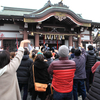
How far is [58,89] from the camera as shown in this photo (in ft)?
7.10

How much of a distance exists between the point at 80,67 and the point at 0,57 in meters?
2.45

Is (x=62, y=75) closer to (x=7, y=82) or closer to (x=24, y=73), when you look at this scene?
(x=7, y=82)

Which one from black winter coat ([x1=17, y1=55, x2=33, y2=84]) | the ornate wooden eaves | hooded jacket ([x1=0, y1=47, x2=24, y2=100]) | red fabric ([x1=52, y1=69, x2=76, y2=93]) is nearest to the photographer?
hooded jacket ([x1=0, y1=47, x2=24, y2=100])

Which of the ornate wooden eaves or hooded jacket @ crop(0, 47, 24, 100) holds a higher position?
the ornate wooden eaves

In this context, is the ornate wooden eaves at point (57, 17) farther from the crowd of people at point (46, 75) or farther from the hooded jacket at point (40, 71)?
the hooded jacket at point (40, 71)

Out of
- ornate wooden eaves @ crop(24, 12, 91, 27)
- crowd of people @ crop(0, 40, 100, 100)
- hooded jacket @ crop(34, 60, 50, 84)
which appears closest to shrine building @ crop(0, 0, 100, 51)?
ornate wooden eaves @ crop(24, 12, 91, 27)

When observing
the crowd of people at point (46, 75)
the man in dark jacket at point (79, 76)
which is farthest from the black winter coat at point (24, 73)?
the man in dark jacket at point (79, 76)

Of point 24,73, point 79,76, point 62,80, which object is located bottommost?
point 79,76

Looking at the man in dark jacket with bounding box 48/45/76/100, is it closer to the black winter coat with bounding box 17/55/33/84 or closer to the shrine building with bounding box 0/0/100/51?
the black winter coat with bounding box 17/55/33/84

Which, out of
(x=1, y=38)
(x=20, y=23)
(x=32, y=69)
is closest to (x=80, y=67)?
(x=32, y=69)

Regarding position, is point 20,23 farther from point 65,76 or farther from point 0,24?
point 65,76

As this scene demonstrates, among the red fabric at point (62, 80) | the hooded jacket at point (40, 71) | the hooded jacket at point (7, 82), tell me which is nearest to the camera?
the hooded jacket at point (7, 82)

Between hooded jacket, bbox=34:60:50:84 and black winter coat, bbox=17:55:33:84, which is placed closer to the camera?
hooded jacket, bbox=34:60:50:84

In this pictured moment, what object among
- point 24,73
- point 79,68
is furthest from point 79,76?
point 24,73
